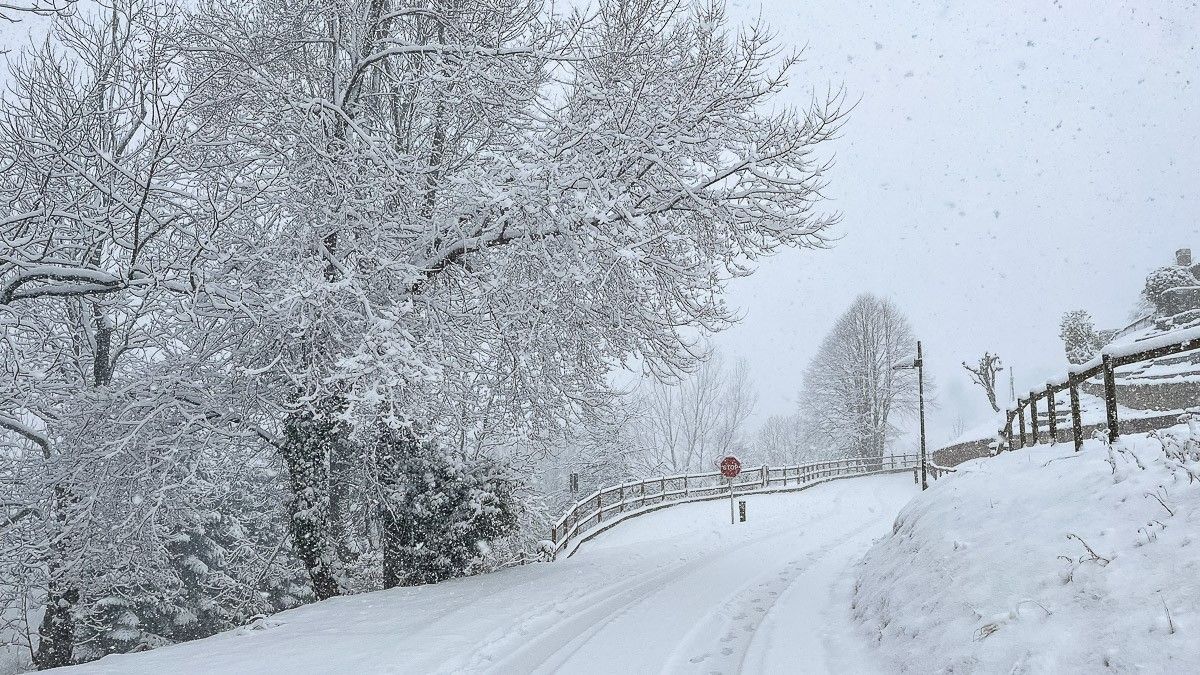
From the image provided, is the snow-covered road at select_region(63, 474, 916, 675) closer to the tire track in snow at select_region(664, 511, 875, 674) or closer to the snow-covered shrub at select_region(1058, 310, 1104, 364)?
the tire track in snow at select_region(664, 511, 875, 674)

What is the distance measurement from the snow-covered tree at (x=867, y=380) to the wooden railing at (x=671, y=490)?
376 cm

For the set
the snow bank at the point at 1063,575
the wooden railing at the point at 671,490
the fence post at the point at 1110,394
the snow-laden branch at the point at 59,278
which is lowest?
the wooden railing at the point at 671,490

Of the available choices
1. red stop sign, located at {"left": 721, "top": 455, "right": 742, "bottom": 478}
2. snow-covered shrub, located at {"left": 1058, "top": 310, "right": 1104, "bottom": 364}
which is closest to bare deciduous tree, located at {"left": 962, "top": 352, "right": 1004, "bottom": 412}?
snow-covered shrub, located at {"left": 1058, "top": 310, "right": 1104, "bottom": 364}

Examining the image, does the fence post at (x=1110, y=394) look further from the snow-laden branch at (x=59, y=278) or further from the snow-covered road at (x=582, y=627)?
the snow-laden branch at (x=59, y=278)

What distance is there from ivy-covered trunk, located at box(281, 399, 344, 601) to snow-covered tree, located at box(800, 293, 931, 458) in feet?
150

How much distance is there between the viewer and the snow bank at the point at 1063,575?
3.95 m

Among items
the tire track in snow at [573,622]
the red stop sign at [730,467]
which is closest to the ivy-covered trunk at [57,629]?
the tire track in snow at [573,622]

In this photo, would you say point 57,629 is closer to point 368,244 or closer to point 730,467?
point 368,244

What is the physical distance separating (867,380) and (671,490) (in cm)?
2720

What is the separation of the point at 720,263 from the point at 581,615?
19.7 feet

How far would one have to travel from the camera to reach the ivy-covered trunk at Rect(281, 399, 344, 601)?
9.82 m

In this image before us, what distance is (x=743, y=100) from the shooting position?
9.50m

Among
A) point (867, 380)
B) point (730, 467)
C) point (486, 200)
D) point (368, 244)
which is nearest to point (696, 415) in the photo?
point (867, 380)

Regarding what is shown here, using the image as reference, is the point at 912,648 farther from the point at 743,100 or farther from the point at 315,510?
the point at 315,510
